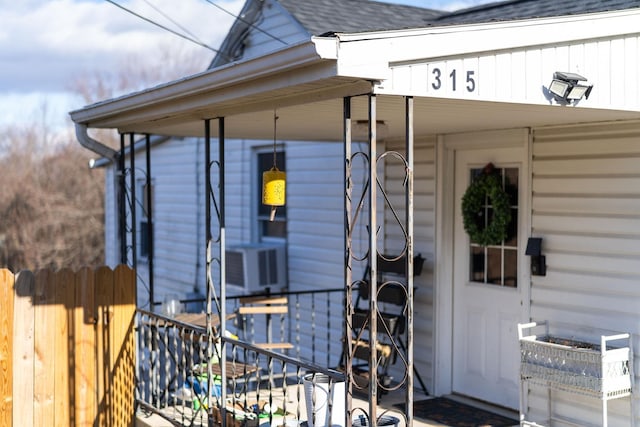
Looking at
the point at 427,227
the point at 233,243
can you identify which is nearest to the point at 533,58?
the point at 427,227

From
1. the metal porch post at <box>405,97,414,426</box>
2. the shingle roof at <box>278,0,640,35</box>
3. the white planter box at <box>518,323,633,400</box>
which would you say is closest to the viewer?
the metal porch post at <box>405,97,414,426</box>

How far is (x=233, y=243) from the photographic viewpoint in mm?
10586

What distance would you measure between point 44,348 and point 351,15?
16.4 ft

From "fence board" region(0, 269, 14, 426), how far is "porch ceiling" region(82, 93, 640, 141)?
1.55 metres

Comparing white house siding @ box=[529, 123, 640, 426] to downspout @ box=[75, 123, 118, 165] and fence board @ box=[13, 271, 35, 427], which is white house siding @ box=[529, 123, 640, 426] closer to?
downspout @ box=[75, 123, 118, 165]

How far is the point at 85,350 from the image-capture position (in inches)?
249

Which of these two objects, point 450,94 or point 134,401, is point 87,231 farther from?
point 450,94

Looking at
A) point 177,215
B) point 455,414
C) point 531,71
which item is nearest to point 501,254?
point 455,414

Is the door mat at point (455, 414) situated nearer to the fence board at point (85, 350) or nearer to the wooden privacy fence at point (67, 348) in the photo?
the wooden privacy fence at point (67, 348)

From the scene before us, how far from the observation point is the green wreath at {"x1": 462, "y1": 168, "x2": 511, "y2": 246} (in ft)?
20.8

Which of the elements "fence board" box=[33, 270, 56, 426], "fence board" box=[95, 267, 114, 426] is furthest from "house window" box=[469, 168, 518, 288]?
"fence board" box=[33, 270, 56, 426]

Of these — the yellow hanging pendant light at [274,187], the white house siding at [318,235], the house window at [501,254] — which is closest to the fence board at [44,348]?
the yellow hanging pendant light at [274,187]

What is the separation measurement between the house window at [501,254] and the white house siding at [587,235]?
27 centimetres

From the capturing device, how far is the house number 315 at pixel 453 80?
4.01 metres
